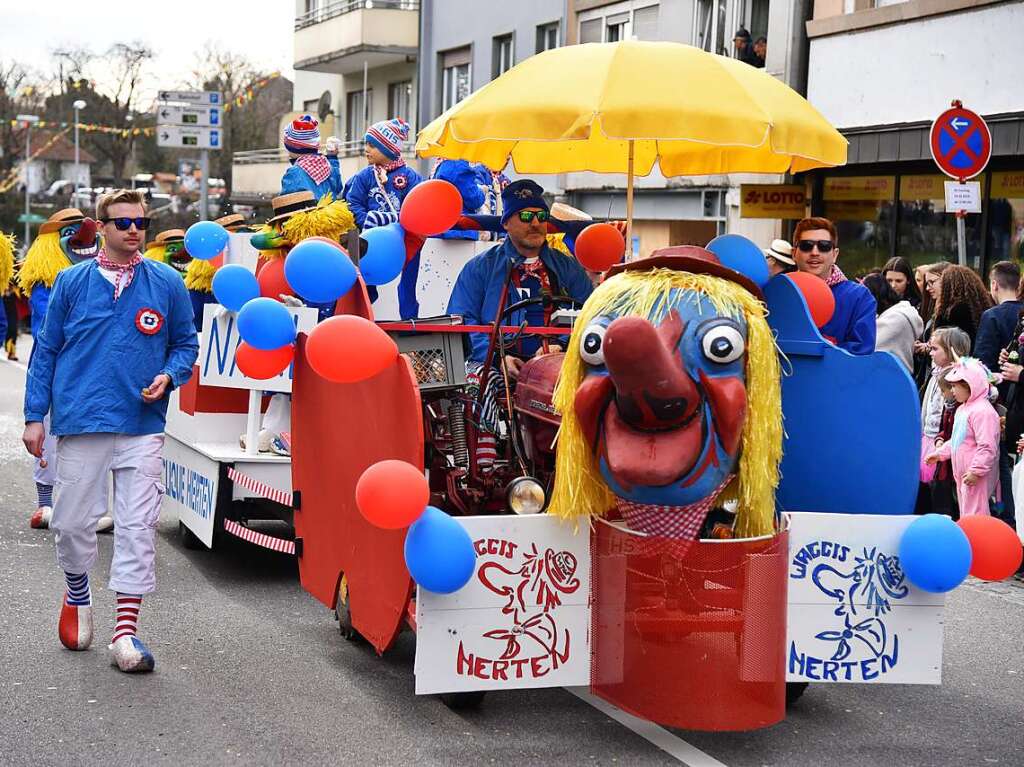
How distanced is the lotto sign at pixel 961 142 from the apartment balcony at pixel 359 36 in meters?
21.2

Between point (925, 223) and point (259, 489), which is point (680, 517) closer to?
point (259, 489)

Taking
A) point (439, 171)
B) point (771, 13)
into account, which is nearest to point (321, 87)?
point (771, 13)

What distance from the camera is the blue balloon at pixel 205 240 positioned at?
8.48 m

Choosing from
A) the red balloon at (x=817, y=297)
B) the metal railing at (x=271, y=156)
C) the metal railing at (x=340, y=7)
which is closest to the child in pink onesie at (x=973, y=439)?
the red balloon at (x=817, y=297)

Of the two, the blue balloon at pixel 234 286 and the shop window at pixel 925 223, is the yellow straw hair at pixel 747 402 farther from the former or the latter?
the shop window at pixel 925 223

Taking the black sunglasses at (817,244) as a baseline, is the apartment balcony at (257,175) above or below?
above

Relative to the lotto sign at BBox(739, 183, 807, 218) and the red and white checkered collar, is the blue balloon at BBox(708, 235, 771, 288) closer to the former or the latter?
the red and white checkered collar

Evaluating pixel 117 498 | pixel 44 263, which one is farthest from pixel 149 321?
pixel 44 263

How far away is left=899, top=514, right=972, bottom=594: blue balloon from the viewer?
5.24 metres

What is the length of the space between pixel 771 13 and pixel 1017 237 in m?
5.39

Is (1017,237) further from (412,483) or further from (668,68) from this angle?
(412,483)

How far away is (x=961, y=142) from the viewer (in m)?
10.7

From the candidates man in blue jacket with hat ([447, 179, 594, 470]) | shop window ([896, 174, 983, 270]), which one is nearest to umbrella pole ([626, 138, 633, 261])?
man in blue jacket with hat ([447, 179, 594, 470])

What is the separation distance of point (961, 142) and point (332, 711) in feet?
23.6
